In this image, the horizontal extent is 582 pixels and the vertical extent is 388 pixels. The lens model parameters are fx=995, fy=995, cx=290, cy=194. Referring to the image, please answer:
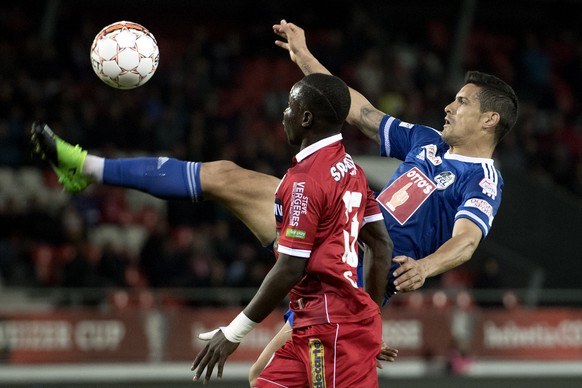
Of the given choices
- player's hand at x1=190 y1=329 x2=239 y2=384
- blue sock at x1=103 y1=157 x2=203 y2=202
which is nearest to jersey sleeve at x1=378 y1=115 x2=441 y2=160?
blue sock at x1=103 y1=157 x2=203 y2=202

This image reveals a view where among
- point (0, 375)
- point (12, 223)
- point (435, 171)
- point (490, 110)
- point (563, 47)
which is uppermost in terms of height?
point (563, 47)

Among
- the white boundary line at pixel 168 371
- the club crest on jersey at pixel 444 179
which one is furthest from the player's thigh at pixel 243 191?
the white boundary line at pixel 168 371

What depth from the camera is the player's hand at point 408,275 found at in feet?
15.4

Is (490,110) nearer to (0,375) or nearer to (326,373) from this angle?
(326,373)

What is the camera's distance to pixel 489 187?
5516mm

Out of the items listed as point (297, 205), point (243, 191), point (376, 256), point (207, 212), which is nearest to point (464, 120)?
point (376, 256)

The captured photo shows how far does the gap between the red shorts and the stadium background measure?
20.7ft

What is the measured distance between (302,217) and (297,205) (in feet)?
0.19

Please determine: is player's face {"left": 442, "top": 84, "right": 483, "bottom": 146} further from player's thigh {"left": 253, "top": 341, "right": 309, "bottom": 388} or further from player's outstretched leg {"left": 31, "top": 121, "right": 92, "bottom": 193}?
player's outstretched leg {"left": 31, "top": 121, "right": 92, "bottom": 193}

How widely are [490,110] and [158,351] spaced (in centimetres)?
741

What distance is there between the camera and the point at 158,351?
12.2m

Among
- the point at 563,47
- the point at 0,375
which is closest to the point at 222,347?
the point at 0,375

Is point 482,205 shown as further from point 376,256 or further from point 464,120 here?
point 376,256

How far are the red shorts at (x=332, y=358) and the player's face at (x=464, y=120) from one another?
1467 millimetres
